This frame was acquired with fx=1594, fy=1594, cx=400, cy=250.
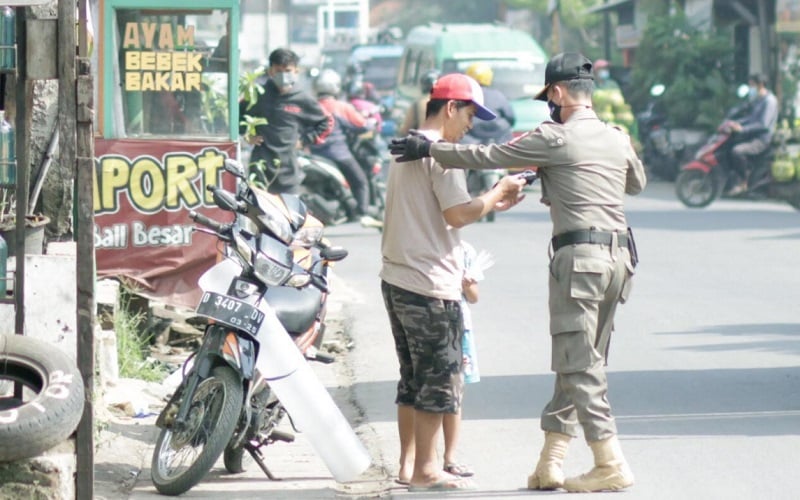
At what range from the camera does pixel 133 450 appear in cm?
728

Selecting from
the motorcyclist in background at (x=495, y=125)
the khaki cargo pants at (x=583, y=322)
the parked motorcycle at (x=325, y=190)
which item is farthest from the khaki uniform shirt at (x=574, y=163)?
the motorcyclist in background at (x=495, y=125)

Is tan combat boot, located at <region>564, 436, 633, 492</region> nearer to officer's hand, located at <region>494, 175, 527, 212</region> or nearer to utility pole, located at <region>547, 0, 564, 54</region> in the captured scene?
officer's hand, located at <region>494, 175, 527, 212</region>

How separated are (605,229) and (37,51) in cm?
226

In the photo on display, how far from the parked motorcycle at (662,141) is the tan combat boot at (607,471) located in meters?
21.2

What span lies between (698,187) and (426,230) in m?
16.0

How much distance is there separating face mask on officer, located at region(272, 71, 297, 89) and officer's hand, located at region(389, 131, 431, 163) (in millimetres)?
6617

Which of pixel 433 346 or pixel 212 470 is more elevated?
pixel 433 346

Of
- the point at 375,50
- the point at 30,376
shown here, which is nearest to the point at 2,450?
the point at 30,376

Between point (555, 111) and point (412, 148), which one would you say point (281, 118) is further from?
point (412, 148)

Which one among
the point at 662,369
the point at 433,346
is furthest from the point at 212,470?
the point at 662,369

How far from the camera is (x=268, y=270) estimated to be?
6547mm

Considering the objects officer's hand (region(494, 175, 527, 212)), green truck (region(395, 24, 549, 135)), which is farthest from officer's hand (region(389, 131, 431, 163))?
green truck (region(395, 24, 549, 135))

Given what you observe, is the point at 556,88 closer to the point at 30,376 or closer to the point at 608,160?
the point at 608,160

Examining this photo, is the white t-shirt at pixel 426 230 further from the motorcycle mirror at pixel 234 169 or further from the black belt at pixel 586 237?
the motorcycle mirror at pixel 234 169
